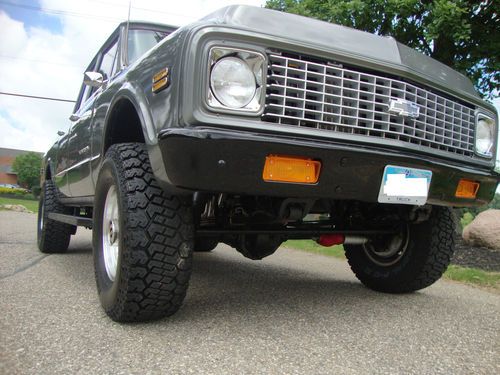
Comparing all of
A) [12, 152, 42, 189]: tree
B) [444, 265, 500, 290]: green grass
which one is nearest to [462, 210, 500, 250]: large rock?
[444, 265, 500, 290]: green grass

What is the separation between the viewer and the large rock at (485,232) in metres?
6.69

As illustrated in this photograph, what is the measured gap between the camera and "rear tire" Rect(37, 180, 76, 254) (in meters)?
4.92

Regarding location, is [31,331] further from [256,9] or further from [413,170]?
[413,170]

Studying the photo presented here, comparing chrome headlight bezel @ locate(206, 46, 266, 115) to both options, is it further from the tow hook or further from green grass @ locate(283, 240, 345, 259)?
green grass @ locate(283, 240, 345, 259)

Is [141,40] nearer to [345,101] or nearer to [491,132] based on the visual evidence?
[345,101]

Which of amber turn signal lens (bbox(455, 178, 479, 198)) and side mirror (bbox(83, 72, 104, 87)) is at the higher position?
side mirror (bbox(83, 72, 104, 87))

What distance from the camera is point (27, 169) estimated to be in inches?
2926

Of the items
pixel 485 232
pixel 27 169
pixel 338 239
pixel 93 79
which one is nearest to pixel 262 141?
pixel 338 239

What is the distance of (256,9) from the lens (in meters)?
2.22

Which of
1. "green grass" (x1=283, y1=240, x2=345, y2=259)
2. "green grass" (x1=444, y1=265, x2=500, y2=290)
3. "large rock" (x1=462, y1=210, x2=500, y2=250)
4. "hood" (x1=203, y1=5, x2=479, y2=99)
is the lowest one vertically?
"green grass" (x1=283, y1=240, x2=345, y2=259)

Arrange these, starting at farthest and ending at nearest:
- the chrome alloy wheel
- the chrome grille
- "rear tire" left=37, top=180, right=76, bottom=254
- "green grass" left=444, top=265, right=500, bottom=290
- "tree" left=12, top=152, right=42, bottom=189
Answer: "tree" left=12, top=152, right=42, bottom=189 < "rear tire" left=37, top=180, right=76, bottom=254 < "green grass" left=444, top=265, right=500, bottom=290 < the chrome alloy wheel < the chrome grille

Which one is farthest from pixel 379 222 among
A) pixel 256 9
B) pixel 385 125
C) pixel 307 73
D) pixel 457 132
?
pixel 256 9

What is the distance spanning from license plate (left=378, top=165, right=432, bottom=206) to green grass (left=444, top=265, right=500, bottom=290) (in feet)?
8.87

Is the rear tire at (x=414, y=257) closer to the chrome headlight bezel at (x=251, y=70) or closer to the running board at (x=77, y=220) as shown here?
the chrome headlight bezel at (x=251, y=70)
